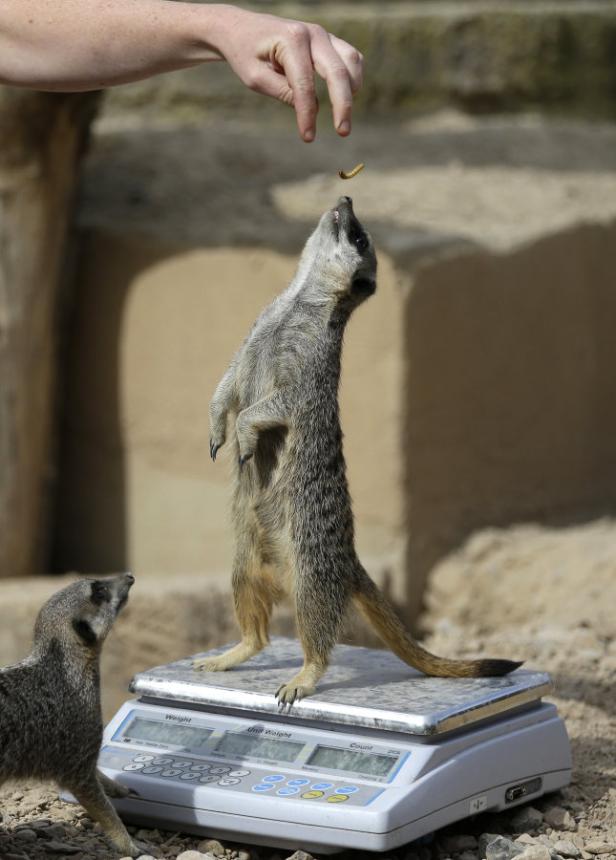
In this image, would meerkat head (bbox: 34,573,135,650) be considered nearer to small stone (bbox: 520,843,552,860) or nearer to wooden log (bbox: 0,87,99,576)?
small stone (bbox: 520,843,552,860)

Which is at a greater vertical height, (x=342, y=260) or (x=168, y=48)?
(x=168, y=48)

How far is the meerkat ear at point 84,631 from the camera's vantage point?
2.90 meters

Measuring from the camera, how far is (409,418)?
650 cm

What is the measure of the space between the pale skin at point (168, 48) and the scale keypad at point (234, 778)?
3.75ft

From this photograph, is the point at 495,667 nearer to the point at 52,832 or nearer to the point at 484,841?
the point at 484,841

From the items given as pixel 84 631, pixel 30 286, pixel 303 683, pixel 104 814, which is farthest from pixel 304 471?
pixel 30 286

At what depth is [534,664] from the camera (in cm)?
427

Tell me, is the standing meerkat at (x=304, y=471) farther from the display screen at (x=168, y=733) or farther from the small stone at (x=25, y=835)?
the small stone at (x=25, y=835)

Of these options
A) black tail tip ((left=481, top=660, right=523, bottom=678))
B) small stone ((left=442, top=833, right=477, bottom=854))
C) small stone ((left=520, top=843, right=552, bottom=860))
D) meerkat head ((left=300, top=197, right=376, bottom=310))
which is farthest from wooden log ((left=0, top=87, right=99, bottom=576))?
small stone ((left=520, top=843, right=552, bottom=860))

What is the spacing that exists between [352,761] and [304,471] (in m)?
0.58

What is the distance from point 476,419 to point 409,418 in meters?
0.51

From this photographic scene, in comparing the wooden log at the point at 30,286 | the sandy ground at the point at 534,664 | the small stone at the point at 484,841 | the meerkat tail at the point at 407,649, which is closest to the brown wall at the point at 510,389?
the sandy ground at the point at 534,664

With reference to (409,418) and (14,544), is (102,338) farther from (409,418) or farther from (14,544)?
(409,418)

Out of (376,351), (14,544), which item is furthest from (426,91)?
(14,544)
